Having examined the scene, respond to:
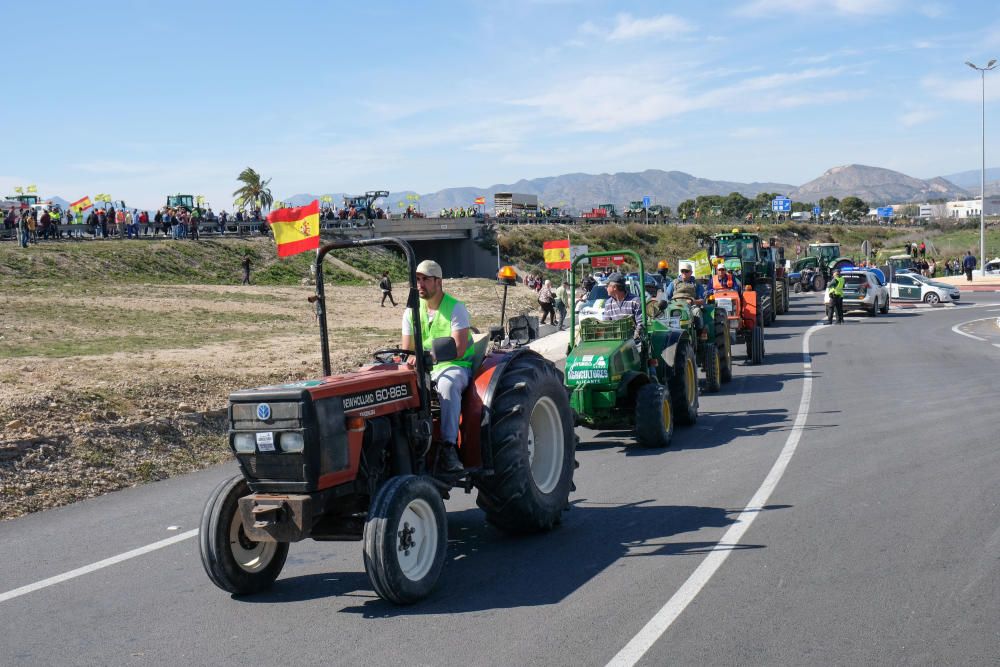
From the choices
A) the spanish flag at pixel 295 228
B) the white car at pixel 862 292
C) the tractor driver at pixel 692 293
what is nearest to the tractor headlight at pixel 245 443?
the spanish flag at pixel 295 228

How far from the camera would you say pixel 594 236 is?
81562 mm

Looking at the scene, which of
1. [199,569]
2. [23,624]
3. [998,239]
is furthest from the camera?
[998,239]

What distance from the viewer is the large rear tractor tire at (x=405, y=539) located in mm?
5820

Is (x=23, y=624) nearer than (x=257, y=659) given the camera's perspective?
No

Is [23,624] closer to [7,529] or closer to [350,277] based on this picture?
[7,529]

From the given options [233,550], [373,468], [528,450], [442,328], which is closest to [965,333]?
[528,450]

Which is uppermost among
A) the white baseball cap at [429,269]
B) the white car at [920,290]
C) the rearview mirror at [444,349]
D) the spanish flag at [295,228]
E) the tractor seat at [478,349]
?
the spanish flag at [295,228]

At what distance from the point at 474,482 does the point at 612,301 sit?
18.9 feet

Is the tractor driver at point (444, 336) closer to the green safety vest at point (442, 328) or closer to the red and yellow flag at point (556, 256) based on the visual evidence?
the green safety vest at point (442, 328)

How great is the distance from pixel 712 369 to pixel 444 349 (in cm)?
1072

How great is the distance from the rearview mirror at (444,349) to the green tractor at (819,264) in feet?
161

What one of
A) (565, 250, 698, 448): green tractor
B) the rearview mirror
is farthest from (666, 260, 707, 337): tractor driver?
the rearview mirror

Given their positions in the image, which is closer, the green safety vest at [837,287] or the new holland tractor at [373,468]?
the new holland tractor at [373,468]

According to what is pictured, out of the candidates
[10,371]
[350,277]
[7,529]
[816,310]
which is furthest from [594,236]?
[7,529]
